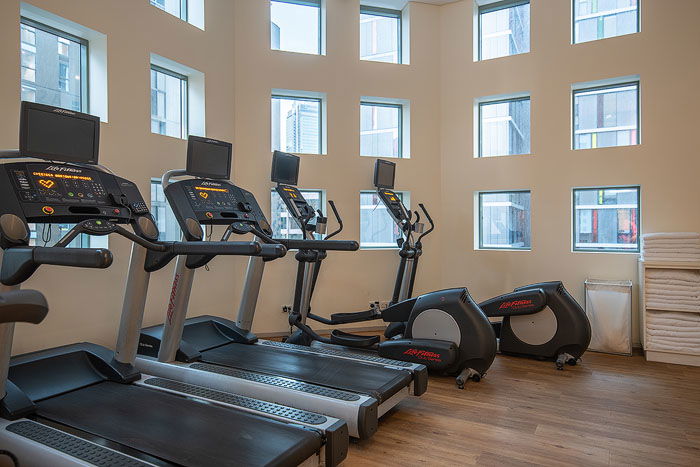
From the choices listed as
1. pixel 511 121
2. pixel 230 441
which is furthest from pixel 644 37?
pixel 230 441

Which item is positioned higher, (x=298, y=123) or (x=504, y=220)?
(x=298, y=123)

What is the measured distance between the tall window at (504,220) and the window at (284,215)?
1947 millimetres

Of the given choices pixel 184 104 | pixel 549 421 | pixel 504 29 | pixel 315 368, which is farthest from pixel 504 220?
pixel 184 104

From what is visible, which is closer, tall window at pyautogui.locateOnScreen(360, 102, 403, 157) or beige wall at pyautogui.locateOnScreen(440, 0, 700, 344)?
beige wall at pyautogui.locateOnScreen(440, 0, 700, 344)

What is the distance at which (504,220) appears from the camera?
5660 millimetres

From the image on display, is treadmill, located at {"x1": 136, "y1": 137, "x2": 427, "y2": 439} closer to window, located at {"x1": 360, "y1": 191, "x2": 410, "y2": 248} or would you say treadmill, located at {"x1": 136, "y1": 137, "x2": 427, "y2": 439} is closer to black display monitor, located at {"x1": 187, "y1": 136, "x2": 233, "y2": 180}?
black display monitor, located at {"x1": 187, "y1": 136, "x2": 233, "y2": 180}

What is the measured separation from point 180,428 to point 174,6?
4.12 meters

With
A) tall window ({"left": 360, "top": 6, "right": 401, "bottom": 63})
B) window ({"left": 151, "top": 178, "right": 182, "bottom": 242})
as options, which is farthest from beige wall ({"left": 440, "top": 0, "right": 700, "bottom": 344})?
window ({"left": 151, "top": 178, "right": 182, "bottom": 242})

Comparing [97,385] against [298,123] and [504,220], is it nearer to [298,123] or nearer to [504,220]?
[298,123]

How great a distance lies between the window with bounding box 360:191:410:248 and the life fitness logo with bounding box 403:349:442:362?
216cm

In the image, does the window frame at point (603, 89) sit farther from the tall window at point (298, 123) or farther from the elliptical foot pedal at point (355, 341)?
the elliptical foot pedal at point (355, 341)

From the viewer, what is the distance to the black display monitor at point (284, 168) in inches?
176

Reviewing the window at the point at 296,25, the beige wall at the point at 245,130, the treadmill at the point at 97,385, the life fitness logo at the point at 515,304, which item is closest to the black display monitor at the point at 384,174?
the beige wall at the point at 245,130

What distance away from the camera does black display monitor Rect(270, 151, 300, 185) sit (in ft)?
14.7
